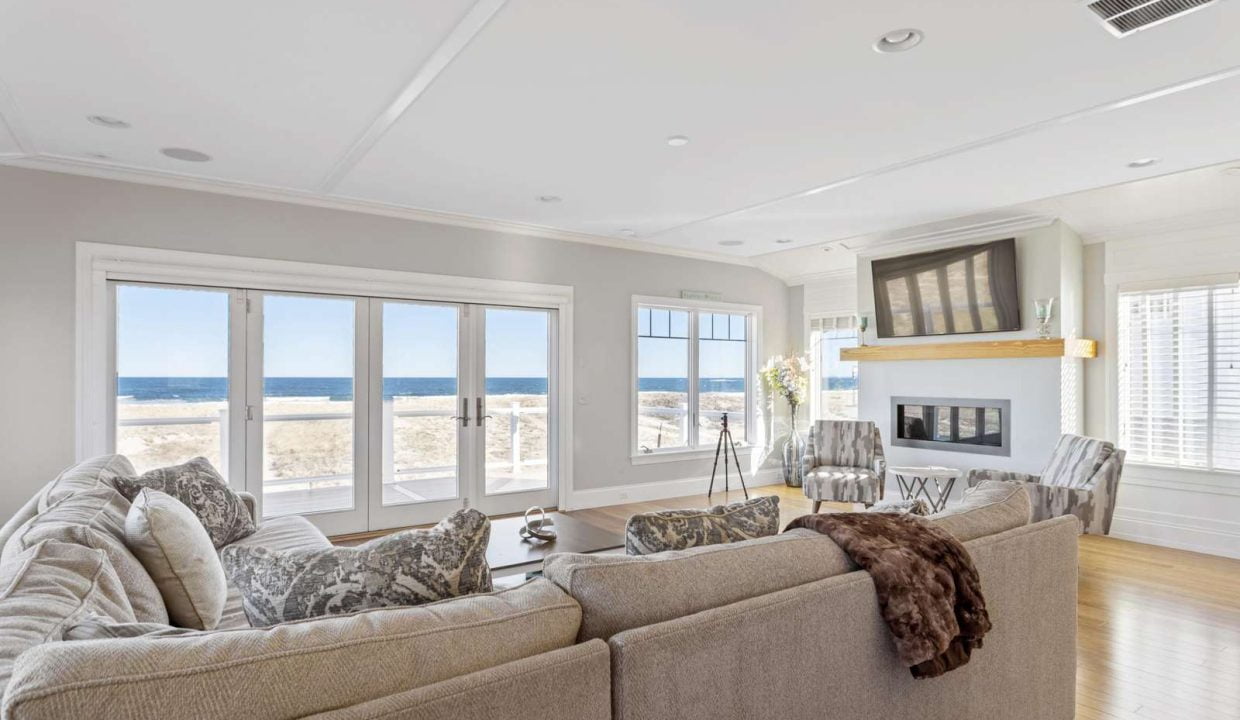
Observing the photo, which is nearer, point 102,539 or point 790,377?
point 102,539

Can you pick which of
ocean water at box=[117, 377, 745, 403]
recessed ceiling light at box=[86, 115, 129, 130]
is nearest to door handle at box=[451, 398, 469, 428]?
ocean water at box=[117, 377, 745, 403]

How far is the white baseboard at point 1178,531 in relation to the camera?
4.61 metres

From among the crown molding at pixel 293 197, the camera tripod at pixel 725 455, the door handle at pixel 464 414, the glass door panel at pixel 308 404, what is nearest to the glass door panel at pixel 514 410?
the door handle at pixel 464 414

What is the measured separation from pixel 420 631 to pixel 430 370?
4.49m

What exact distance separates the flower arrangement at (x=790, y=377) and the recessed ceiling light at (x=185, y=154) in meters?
5.60

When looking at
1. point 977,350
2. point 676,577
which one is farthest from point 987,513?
point 977,350

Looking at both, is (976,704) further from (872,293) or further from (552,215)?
(872,293)

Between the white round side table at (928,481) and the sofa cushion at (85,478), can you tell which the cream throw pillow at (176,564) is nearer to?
the sofa cushion at (85,478)

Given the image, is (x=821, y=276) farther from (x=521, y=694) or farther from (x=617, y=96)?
(x=521, y=694)

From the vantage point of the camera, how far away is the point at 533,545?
325 centimetres

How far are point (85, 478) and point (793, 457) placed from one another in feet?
21.1

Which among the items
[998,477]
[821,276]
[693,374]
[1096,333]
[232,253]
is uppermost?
[821,276]

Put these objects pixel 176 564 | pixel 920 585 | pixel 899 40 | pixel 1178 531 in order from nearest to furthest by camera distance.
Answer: pixel 920 585
pixel 176 564
pixel 899 40
pixel 1178 531

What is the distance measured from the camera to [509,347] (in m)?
5.82
